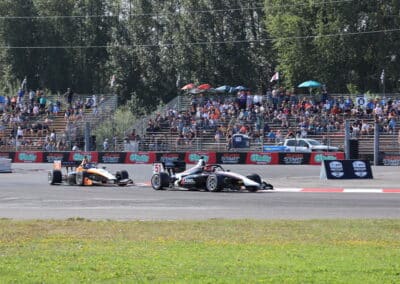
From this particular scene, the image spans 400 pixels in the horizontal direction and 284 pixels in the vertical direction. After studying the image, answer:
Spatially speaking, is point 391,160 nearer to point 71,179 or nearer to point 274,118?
point 274,118

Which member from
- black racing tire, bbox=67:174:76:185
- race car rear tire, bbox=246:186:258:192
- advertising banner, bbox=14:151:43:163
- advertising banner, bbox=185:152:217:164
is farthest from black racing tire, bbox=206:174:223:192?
advertising banner, bbox=14:151:43:163

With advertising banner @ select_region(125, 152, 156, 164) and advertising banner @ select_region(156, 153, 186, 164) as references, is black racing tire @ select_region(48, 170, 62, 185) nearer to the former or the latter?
advertising banner @ select_region(156, 153, 186, 164)

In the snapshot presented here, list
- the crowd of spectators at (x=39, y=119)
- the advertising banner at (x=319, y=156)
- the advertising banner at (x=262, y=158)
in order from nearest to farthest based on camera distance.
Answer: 1. the advertising banner at (x=319, y=156)
2. the advertising banner at (x=262, y=158)
3. the crowd of spectators at (x=39, y=119)

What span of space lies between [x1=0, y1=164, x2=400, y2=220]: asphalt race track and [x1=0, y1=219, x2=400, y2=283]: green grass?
1948 mm

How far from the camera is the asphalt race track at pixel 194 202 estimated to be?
19.7m

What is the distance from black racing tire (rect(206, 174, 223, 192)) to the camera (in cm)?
2703

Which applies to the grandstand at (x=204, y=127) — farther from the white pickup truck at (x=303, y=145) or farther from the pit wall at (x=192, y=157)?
the pit wall at (x=192, y=157)

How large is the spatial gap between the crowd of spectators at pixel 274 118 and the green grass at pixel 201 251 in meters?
27.9

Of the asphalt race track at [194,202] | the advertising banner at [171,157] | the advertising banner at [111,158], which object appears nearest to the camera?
the asphalt race track at [194,202]

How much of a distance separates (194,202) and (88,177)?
846 centimetres

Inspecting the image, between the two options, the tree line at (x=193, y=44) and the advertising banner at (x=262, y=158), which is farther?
the tree line at (x=193, y=44)

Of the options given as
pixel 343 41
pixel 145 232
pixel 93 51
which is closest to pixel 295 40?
pixel 343 41

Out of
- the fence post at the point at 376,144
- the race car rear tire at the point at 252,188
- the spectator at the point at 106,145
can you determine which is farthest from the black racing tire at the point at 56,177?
the spectator at the point at 106,145

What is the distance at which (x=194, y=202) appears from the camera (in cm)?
2333
